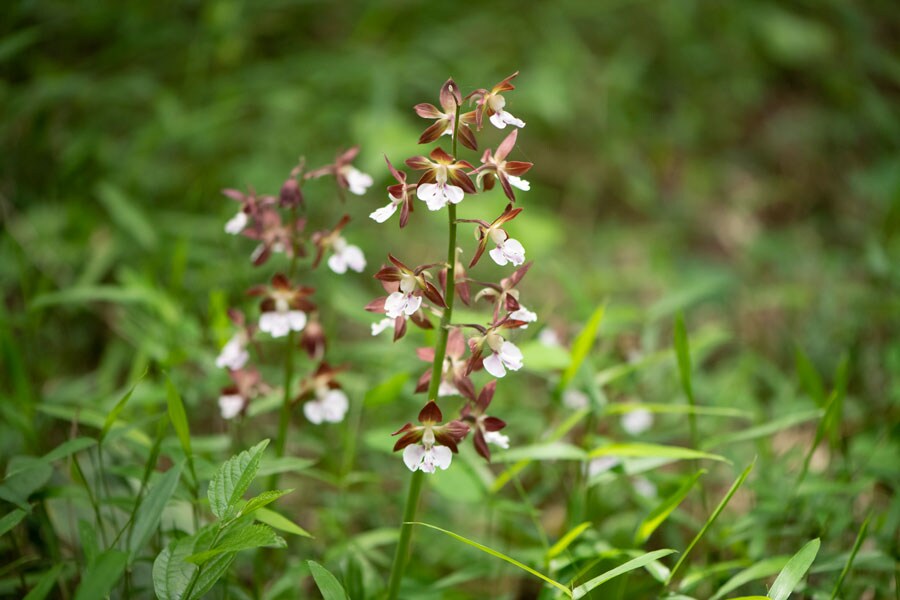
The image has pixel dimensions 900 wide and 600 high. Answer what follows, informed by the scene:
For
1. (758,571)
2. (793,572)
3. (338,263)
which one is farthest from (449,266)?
(758,571)

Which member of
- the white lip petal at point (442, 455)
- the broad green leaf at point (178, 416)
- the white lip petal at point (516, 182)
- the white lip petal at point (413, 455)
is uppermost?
the white lip petal at point (516, 182)

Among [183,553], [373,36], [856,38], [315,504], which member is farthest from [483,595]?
[856,38]

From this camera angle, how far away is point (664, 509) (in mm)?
1667

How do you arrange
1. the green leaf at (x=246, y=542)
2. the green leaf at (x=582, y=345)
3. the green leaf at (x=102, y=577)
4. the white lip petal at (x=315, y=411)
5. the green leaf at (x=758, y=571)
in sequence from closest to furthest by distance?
the green leaf at (x=102, y=577) < the green leaf at (x=246, y=542) < the green leaf at (x=758, y=571) < the white lip petal at (x=315, y=411) < the green leaf at (x=582, y=345)

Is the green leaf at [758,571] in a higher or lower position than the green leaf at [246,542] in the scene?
lower

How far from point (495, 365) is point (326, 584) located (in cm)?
57

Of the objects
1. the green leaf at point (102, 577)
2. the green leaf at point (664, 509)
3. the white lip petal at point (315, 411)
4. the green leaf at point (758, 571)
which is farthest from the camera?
the white lip petal at point (315, 411)

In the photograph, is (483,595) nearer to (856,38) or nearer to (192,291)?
(192,291)

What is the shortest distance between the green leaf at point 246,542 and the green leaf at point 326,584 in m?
0.12

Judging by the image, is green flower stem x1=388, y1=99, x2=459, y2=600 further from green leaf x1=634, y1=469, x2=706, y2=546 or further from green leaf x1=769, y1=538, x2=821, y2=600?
green leaf x1=769, y1=538, x2=821, y2=600

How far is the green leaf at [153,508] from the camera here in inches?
58.1

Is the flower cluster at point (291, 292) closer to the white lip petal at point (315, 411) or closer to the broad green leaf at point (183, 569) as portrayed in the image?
the white lip petal at point (315, 411)

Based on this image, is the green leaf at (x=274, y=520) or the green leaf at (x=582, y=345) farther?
→ the green leaf at (x=582, y=345)

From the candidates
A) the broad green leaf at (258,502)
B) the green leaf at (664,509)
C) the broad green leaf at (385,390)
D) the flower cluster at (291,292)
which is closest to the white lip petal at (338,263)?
the flower cluster at (291,292)
